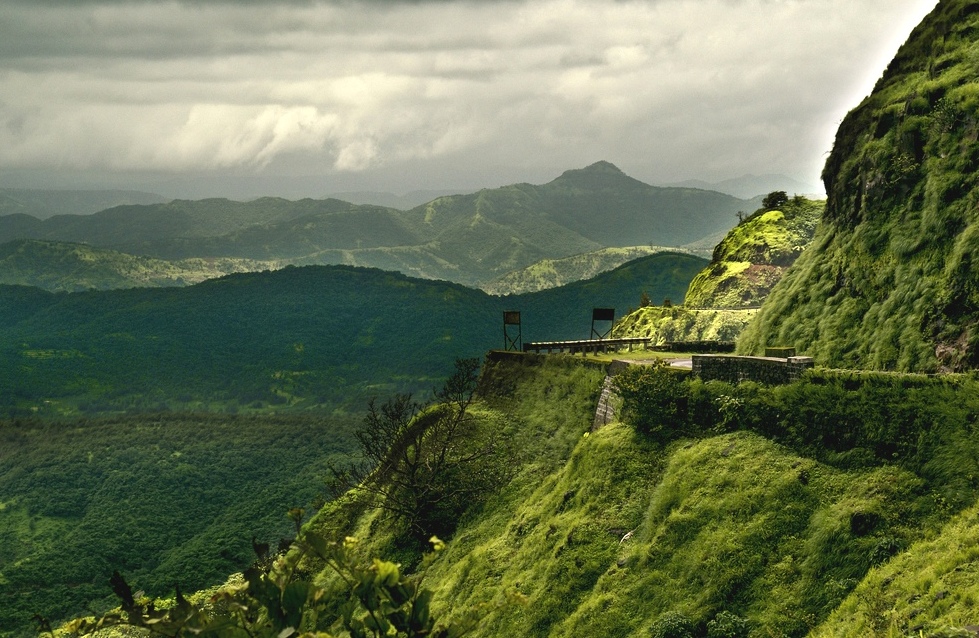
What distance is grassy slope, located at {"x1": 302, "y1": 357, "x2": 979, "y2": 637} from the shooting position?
22.4m

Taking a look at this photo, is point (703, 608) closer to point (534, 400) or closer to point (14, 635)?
point (534, 400)

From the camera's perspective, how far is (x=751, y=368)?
104 ft

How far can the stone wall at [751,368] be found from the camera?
29.8m

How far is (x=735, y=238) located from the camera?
13138cm

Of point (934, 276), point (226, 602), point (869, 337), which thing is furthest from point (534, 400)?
point (226, 602)

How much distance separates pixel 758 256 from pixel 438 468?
89264 mm

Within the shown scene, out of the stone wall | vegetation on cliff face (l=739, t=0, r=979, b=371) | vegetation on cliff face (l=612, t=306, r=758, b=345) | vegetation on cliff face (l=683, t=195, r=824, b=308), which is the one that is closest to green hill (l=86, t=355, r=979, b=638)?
the stone wall

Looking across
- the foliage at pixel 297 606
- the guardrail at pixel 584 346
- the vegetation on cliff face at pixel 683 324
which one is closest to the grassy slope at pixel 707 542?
the foliage at pixel 297 606

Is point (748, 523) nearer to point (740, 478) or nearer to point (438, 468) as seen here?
point (740, 478)

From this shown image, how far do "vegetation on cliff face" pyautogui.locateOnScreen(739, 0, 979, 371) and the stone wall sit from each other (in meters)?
6.35

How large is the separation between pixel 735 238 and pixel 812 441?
109175 millimetres

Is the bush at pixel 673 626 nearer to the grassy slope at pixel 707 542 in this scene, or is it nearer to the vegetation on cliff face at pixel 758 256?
the grassy slope at pixel 707 542

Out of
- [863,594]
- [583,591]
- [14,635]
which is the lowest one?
[14,635]

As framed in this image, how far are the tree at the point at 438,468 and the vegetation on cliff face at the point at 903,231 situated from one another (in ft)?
56.9
